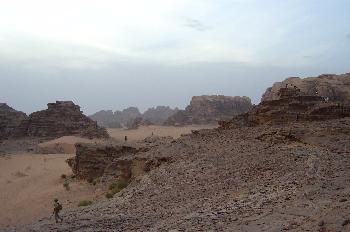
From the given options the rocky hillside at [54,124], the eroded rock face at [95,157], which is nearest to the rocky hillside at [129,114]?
the rocky hillside at [54,124]

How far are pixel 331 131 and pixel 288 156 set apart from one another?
3762 mm

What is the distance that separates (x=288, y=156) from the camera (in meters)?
18.7

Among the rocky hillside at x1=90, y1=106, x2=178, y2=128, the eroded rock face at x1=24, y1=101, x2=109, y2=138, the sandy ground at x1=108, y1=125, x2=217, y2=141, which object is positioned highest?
the rocky hillside at x1=90, y1=106, x2=178, y2=128

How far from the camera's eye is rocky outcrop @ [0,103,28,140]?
188 feet

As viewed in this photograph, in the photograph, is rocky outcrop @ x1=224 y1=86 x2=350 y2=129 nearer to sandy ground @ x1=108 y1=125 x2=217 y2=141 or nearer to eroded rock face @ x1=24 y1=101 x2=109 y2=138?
eroded rock face @ x1=24 y1=101 x2=109 y2=138

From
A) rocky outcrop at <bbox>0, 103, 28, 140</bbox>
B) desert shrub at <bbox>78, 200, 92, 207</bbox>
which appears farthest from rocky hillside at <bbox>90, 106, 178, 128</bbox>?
desert shrub at <bbox>78, 200, 92, 207</bbox>

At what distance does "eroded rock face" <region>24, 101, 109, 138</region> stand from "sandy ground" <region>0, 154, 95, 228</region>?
1715 cm

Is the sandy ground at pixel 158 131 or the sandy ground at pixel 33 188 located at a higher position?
the sandy ground at pixel 158 131

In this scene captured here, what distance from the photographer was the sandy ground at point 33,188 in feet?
73.6

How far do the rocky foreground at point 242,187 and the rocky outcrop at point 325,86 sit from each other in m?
15.0

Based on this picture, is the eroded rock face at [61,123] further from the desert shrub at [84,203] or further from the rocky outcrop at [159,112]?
the rocky outcrop at [159,112]

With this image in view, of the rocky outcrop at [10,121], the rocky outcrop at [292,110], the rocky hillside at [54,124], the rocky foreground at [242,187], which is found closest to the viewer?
the rocky foreground at [242,187]

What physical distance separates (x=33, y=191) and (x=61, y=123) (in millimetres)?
30642

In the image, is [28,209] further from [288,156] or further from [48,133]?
[48,133]
